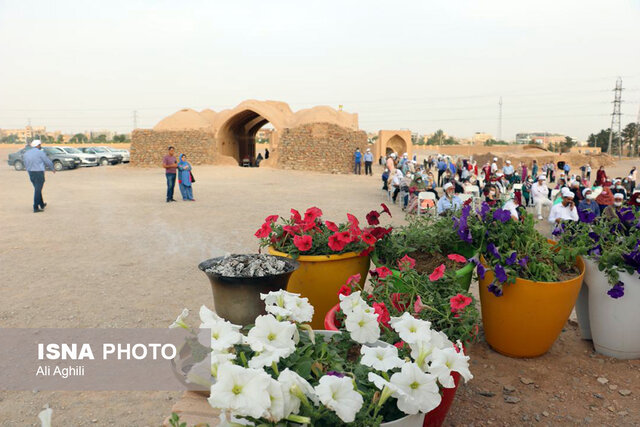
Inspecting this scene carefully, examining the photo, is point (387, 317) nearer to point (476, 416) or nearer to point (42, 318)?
point (476, 416)

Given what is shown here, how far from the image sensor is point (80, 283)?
5.30m

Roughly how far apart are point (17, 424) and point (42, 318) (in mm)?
1732

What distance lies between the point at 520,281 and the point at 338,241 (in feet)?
4.48

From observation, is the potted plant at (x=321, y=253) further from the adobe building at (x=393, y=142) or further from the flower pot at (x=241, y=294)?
the adobe building at (x=393, y=142)

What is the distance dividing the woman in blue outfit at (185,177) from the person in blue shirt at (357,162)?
41.6 feet

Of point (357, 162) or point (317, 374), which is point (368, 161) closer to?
point (357, 162)

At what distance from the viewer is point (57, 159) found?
24344 millimetres


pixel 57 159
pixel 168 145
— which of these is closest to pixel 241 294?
pixel 57 159

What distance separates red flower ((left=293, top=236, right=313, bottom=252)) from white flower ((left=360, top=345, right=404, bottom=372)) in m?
1.91

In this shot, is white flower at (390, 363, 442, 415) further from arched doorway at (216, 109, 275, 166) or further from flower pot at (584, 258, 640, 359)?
arched doorway at (216, 109, 275, 166)

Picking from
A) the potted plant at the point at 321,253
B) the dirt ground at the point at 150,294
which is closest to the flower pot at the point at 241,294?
the potted plant at the point at 321,253

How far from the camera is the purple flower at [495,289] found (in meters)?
3.33

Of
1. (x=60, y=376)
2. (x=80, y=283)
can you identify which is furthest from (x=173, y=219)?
(x=60, y=376)

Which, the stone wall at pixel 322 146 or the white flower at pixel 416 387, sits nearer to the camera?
the white flower at pixel 416 387
